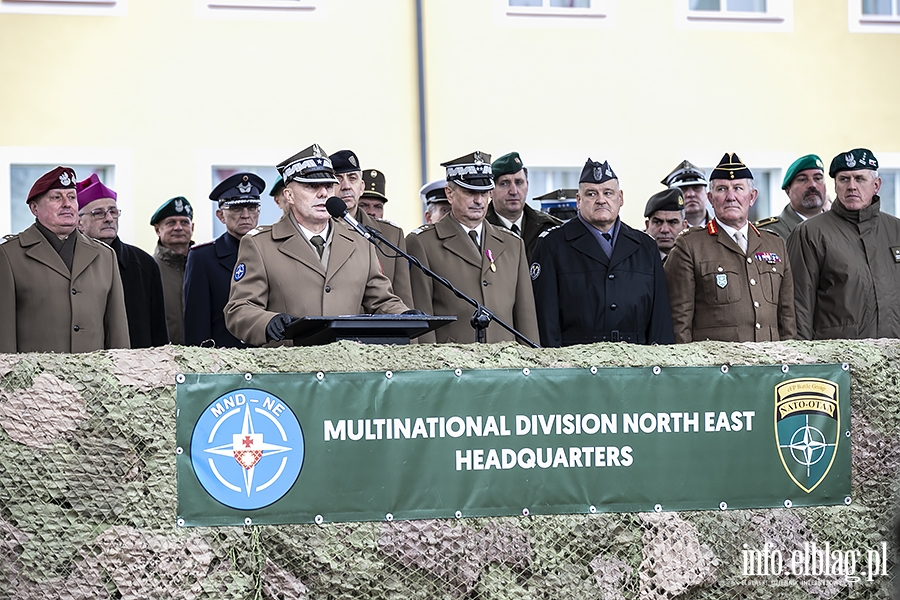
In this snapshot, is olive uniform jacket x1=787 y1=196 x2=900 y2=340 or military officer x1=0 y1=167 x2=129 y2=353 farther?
olive uniform jacket x1=787 y1=196 x2=900 y2=340

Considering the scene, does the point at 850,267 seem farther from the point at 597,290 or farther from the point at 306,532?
the point at 306,532

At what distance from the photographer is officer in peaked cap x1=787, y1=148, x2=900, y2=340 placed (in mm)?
7039

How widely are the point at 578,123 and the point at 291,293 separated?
697 centimetres

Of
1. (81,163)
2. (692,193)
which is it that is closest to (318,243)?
(692,193)

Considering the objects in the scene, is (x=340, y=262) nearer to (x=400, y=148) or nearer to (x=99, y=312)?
(x=99, y=312)

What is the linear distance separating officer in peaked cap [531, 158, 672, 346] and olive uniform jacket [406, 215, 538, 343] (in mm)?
118

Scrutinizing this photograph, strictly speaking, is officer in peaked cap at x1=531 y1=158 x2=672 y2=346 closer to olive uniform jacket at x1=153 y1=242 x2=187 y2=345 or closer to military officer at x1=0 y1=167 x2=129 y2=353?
military officer at x1=0 y1=167 x2=129 y2=353

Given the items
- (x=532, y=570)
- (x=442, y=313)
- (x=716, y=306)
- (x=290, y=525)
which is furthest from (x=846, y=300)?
(x=290, y=525)

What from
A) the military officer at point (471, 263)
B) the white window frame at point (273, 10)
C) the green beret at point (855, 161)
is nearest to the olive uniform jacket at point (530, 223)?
the military officer at point (471, 263)

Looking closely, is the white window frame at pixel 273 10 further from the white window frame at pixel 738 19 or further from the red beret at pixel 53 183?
the red beret at pixel 53 183

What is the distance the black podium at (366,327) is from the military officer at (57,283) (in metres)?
2.34

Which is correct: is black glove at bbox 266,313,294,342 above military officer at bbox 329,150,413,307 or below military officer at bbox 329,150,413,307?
below

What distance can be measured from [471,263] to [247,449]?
9.65 feet

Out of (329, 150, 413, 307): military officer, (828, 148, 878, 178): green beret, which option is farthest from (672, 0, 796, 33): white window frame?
(329, 150, 413, 307): military officer
